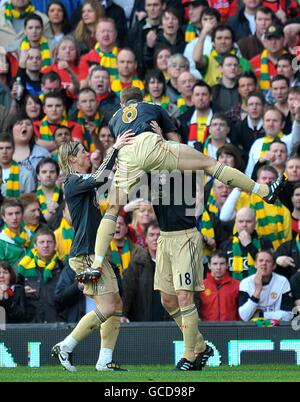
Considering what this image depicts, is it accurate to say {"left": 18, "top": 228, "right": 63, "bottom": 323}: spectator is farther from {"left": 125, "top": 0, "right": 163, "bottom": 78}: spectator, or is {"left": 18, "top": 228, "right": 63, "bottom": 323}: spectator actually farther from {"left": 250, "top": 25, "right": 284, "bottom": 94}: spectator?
{"left": 125, "top": 0, "right": 163, "bottom": 78}: spectator

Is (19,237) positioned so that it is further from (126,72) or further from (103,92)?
(126,72)

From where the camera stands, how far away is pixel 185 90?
693 inches

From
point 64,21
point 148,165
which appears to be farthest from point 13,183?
point 148,165

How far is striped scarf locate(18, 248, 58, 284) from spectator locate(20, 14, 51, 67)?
15.2 feet

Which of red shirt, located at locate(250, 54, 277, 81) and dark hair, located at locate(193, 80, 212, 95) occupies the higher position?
red shirt, located at locate(250, 54, 277, 81)

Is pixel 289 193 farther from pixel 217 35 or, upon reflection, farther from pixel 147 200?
pixel 217 35

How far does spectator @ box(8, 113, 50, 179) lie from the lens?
17.2 m

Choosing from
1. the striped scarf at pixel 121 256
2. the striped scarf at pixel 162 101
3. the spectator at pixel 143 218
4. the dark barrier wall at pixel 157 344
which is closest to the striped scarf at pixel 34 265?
the striped scarf at pixel 121 256

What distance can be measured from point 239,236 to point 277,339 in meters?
1.82

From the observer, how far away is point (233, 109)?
1741 centimetres

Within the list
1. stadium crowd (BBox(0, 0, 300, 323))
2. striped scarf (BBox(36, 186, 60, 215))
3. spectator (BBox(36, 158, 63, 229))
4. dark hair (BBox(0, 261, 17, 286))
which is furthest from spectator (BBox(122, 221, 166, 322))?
striped scarf (BBox(36, 186, 60, 215))

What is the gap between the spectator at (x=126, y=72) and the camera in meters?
17.9

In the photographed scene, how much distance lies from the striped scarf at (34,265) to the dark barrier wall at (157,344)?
125 cm

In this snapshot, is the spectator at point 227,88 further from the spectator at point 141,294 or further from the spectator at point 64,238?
the spectator at point 141,294
